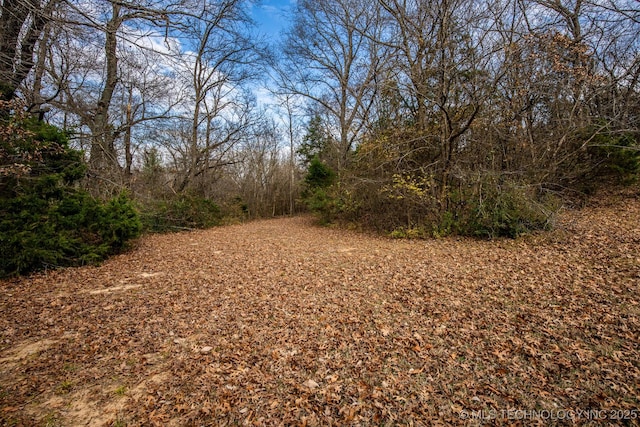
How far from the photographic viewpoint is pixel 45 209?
16.8ft

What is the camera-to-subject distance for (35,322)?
3.38m

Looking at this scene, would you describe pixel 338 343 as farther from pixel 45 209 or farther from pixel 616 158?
pixel 616 158

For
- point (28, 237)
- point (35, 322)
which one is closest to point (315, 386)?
point (35, 322)

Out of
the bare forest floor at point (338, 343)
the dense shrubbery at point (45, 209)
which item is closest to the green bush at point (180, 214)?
the dense shrubbery at point (45, 209)

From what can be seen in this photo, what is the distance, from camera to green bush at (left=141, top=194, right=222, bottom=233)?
10055 mm

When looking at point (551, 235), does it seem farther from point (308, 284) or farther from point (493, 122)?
point (308, 284)

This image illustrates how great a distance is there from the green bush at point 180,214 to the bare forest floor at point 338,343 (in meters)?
5.15

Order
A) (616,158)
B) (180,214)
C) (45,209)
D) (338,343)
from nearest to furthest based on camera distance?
(338,343) < (45,209) < (616,158) < (180,214)

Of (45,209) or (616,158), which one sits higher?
(616,158)

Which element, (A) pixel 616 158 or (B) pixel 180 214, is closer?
(A) pixel 616 158

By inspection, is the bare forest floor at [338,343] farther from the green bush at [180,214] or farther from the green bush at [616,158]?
the green bush at [180,214]

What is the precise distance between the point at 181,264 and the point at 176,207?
239 inches

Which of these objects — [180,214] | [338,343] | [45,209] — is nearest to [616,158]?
[338,343]

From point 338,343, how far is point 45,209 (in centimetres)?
606
